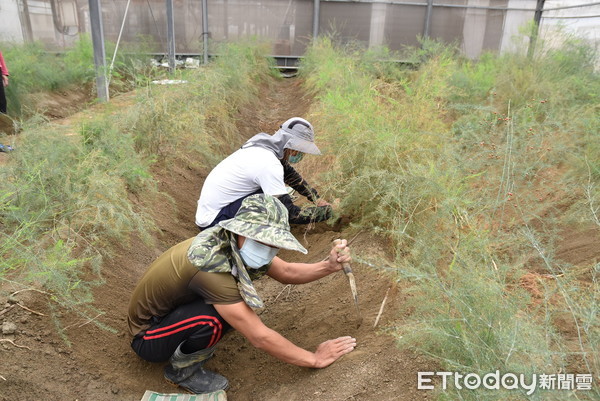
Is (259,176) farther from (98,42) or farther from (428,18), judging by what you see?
(428,18)

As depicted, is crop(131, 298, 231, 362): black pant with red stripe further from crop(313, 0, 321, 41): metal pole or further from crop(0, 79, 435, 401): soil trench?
crop(313, 0, 321, 41): metal pole

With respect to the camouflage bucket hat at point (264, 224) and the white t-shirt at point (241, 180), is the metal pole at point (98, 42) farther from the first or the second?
the camouflage bucket hat at point (264, 224)

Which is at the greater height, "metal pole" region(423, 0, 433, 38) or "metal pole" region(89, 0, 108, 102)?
"metal pole" region(423, 0, 433, 38)

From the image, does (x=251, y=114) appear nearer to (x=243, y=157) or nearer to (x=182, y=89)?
(x=182, y=89)

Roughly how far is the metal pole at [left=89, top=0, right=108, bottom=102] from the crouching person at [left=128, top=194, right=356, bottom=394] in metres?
5.13

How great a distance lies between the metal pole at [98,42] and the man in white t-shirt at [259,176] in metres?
4.27

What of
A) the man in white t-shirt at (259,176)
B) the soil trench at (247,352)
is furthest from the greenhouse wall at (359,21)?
the soil trench at (247,352)

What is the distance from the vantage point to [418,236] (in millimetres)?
2523

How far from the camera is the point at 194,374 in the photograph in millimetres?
2400

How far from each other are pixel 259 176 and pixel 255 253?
1014mm

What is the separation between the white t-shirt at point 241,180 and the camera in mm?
2994

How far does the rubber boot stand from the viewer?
92.0 inches

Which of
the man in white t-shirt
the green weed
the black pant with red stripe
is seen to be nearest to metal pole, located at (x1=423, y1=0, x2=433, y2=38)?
the green weed

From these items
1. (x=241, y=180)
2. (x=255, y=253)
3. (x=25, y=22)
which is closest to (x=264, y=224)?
(x=255, y=253)
